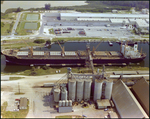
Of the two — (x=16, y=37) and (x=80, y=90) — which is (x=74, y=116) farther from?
(x=16, y=37)

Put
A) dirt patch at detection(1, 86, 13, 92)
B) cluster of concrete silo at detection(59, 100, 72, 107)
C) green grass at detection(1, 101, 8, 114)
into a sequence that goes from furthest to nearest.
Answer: dirt patch at detection(1, 86, 13, 92)
green grass at detection(1, 101, 8, 114)
cluster of concrete silo at detection(59, 100, 72, 107)

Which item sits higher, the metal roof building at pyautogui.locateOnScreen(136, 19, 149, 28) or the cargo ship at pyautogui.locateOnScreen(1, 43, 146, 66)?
the metal roof building at pyautogui.locateOnScreen(136, 19, 149, 28)

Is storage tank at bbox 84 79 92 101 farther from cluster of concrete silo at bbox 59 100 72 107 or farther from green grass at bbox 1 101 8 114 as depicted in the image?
green grass at bbox 1 101 8 114

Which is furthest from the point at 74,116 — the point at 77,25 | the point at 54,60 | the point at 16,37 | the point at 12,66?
the point at 77,25

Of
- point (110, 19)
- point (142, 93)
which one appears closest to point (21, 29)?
point (110, 19)

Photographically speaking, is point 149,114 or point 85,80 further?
point 85,80

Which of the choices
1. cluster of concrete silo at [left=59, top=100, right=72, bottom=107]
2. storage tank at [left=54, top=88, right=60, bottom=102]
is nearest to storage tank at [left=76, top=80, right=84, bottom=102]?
cluster of concrete silo at [left=59, top=100, right=72, bottom=107]
